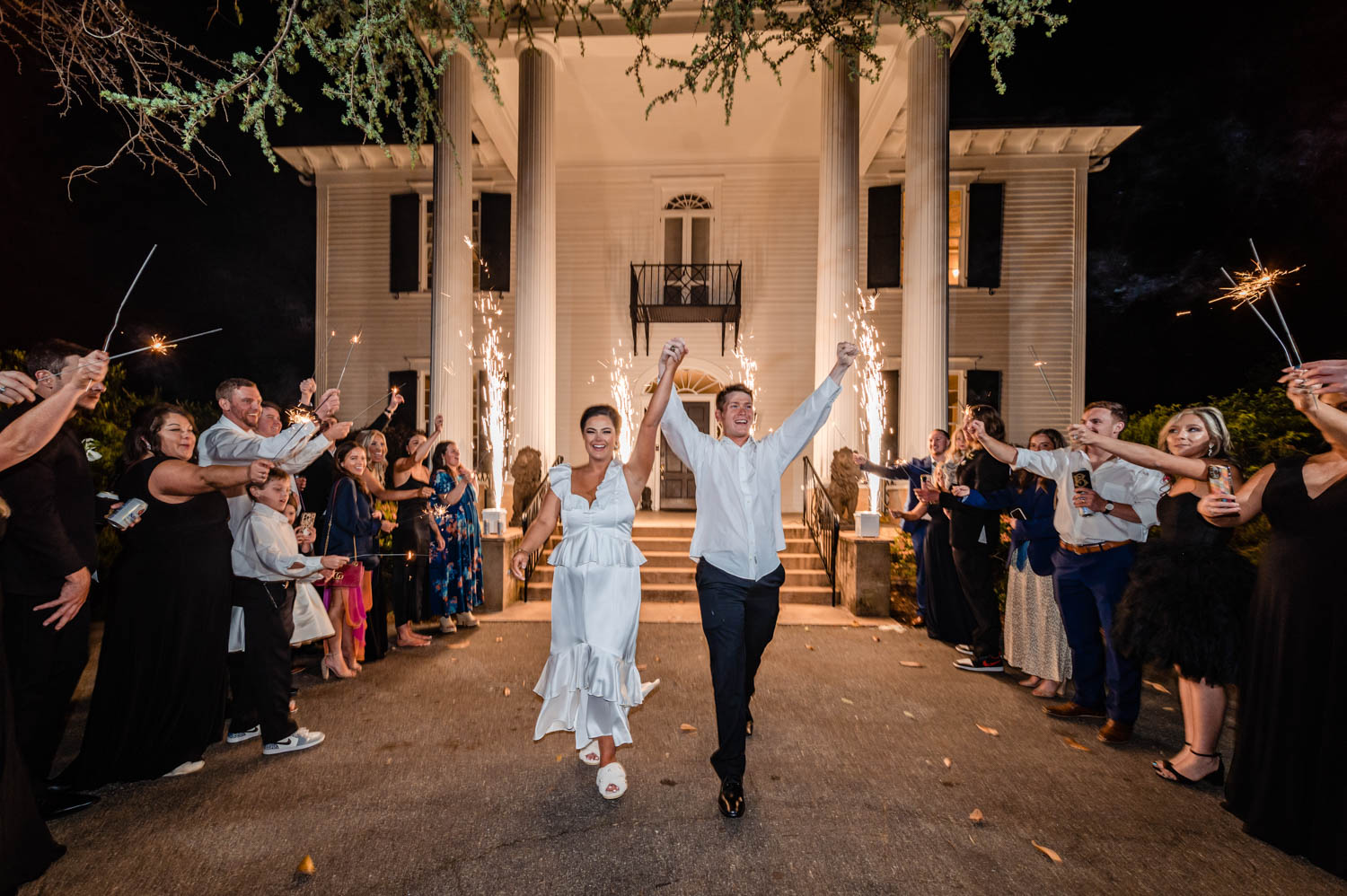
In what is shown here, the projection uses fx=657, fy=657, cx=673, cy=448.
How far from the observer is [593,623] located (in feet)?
11.7

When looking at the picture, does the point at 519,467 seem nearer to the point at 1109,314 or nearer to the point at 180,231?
the point at 1109,314

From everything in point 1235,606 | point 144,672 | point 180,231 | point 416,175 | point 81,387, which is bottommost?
point 144,672

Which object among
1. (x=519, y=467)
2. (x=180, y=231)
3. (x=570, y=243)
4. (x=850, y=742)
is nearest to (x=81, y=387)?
(x=850, y=742)

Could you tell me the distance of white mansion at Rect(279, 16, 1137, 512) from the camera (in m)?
11.3

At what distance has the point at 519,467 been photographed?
1044cm

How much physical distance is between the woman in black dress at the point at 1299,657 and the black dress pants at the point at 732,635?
7.41 feet

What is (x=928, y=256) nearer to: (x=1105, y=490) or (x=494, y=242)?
(x=1105, y=490)

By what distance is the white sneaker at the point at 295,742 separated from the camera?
3.99m

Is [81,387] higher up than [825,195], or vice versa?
[825,195]

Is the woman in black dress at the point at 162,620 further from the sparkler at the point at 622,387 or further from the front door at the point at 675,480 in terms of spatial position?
the front door at the point at 675,480

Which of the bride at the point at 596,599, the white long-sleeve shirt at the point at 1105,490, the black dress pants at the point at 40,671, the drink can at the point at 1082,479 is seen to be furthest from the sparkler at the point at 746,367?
the black dress pants at the point at 40,671

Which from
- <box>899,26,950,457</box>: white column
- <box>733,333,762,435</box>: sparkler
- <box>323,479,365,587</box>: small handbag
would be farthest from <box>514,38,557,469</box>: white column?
<box>899,26,950,457</box>: white column

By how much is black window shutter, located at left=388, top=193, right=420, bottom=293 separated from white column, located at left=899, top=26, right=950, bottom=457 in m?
10.2

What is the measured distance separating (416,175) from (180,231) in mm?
20484
